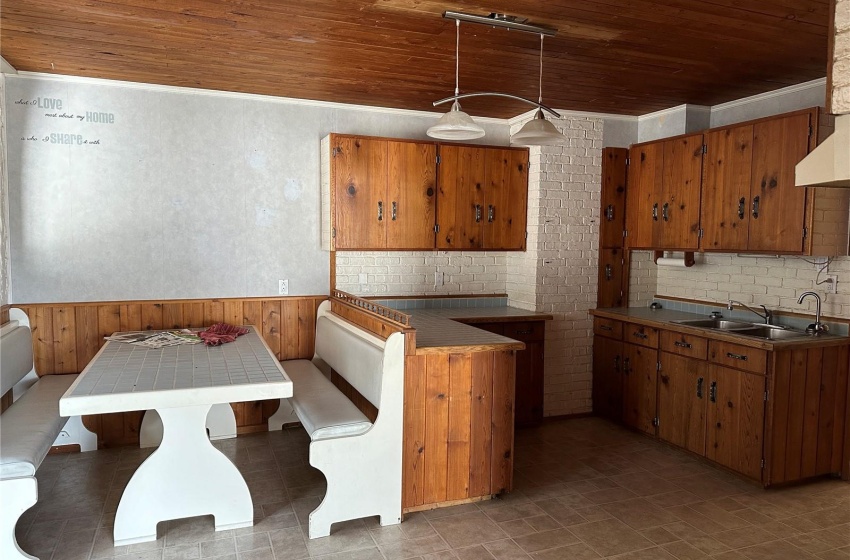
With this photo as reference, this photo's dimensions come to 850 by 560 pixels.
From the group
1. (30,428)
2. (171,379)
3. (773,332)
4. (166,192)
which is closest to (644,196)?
(773,332)

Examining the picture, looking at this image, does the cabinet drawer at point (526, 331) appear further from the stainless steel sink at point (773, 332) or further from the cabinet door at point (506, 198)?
the stainless steel sink at point (773, 332)

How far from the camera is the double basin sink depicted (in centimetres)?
414

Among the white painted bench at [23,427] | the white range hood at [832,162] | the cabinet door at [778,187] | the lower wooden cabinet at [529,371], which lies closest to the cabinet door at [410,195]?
the lower wooden cabinet at [529,371]

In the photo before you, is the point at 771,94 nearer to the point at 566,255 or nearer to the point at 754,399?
the point at 566,255

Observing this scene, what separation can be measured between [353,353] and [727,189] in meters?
2.91

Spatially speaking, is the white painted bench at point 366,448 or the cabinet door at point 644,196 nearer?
the white painted bench at point 366,448

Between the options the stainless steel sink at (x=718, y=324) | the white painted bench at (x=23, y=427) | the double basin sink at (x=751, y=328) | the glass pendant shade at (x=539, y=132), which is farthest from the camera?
the stainless steel sink at (x=718, y=324)

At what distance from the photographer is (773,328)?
429 cm

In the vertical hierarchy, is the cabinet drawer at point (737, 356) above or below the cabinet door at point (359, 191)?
below

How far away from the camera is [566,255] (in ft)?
17.4

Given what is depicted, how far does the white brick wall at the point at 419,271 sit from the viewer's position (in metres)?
5.12

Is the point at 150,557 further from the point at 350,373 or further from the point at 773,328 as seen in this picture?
the point at 773,328

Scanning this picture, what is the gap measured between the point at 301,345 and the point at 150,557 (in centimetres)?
222

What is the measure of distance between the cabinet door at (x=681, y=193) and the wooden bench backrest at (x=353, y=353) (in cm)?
265
